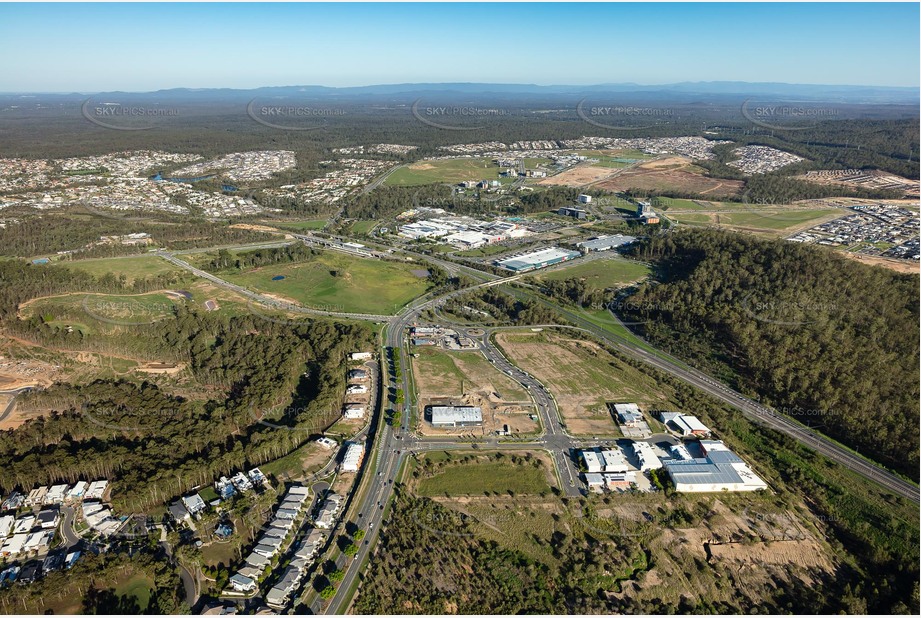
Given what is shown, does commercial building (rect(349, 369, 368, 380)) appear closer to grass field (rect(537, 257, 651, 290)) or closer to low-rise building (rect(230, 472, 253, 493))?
low-rise building (rect(230, 472, 253, 493))

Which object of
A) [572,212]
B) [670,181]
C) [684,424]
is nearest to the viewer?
[684,424]

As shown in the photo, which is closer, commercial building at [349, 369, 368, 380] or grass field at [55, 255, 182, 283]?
commercial building at [349, 369, 368, 380]

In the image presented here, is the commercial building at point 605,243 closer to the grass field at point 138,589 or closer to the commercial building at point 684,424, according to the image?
the commercial building at point 684,424

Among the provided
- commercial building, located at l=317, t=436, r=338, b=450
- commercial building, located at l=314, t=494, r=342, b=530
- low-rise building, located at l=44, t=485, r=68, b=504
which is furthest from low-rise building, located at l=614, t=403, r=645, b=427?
low-rise building, located at l=44, t=485, r=68, b=504

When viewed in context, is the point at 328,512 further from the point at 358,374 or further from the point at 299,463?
the point at 358,374

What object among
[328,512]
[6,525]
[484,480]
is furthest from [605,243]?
[6,525]

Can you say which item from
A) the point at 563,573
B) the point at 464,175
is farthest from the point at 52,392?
the point at 464,175
